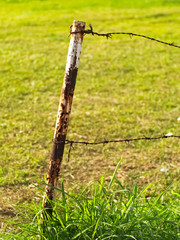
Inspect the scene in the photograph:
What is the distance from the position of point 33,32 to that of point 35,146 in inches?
293

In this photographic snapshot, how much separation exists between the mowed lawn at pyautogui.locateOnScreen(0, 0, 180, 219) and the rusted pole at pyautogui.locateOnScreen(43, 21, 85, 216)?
0.49 ft

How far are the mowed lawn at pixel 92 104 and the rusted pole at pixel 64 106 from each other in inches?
5.9

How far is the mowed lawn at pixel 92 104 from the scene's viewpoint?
4746mm

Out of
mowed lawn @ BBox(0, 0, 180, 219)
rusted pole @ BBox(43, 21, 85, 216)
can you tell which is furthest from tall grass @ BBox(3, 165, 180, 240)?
mowed lawn @ BBox(0, 0, 180, 219)

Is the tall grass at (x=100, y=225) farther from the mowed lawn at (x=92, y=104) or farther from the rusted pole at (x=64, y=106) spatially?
the mowed lawn at (x=92, y=104)

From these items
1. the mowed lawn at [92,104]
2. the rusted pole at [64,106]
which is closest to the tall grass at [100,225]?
the rusted pole at [64,106]

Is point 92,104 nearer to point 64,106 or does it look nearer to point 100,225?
point 64,106

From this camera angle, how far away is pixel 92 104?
684 centimetres

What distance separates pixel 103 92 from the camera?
292 inches

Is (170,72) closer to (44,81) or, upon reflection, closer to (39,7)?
(44,81)

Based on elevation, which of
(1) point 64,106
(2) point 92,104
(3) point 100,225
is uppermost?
(1) point 64,106

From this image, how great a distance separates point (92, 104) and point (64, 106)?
3875mm

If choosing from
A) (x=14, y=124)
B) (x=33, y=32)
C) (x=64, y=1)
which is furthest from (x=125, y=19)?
(x=14, y=124)

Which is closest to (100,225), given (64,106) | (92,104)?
(64,106)
